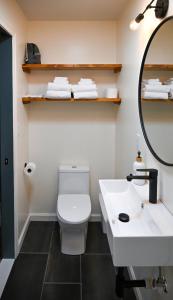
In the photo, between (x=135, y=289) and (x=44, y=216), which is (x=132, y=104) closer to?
(x=135, y=289)

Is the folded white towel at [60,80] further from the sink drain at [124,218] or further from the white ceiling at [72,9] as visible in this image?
the sink drain at [124,218]

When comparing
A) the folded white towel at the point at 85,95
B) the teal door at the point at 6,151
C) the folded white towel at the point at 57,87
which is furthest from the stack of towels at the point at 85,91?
the teal door at the point at 6,151

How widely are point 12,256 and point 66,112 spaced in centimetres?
161

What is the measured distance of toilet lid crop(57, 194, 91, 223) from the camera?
6.82ft

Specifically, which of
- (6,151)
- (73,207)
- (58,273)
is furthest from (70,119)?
(58,273)

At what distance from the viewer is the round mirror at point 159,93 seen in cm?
123

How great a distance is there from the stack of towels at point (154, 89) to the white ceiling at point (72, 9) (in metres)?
1.04

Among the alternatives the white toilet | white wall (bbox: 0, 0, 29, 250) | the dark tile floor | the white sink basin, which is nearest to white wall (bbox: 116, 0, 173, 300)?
the white sink basin

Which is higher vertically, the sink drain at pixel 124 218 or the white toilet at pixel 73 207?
the sink drain at pixel 124 218

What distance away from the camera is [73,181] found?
8.61 ft

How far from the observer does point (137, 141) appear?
6.01ft

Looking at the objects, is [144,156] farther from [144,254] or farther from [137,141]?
[144,254]

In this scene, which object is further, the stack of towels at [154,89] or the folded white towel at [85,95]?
the folded white towel at [85,95]

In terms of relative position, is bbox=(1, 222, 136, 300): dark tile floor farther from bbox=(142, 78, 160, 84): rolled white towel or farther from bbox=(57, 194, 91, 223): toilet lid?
bbox=(142, 78, 160, 84): rolled white towel
